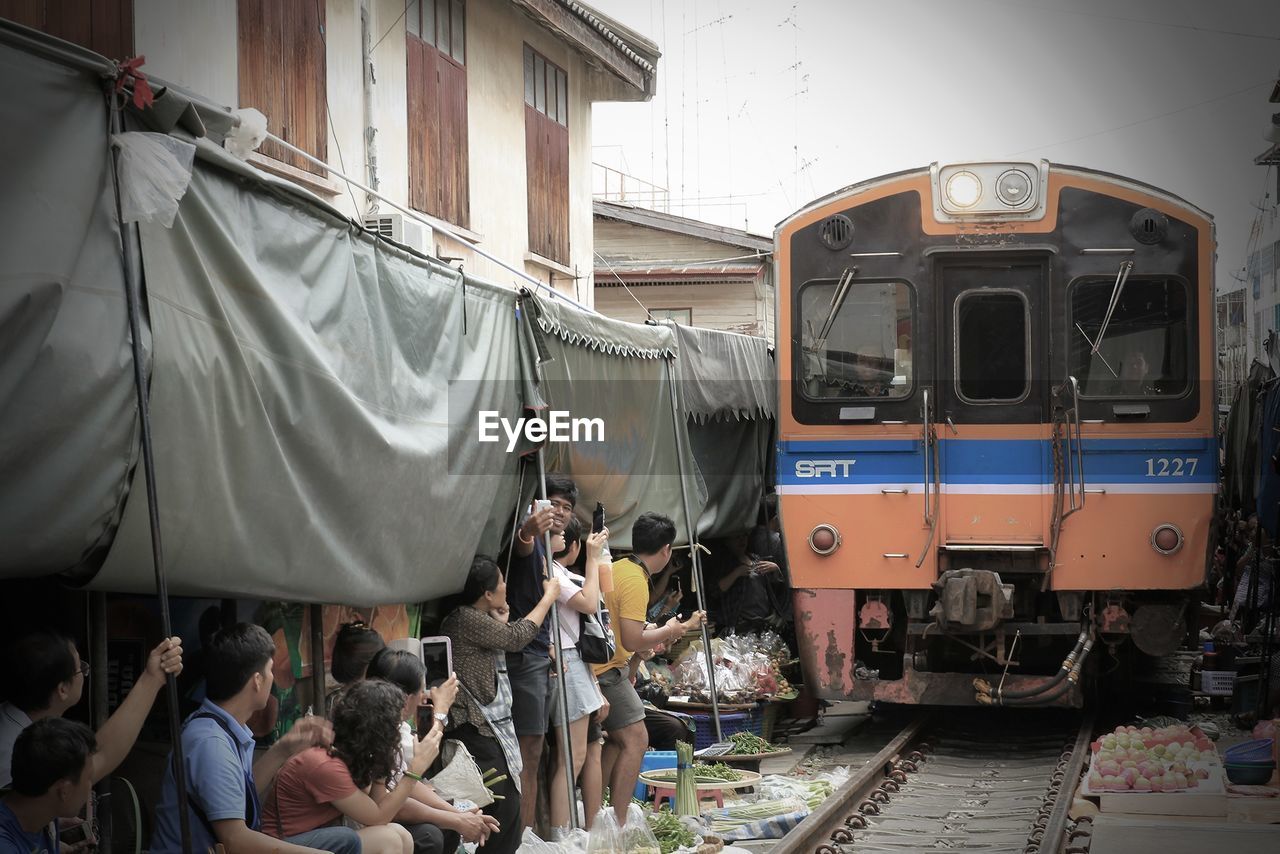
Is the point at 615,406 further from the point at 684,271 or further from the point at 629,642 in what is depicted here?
the point at 684,271

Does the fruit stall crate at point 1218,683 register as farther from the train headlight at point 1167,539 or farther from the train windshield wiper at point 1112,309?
the train windshield wiper at point 1112,309

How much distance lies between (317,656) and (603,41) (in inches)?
387

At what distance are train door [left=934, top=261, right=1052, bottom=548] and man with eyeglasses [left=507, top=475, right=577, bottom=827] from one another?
3.53 m

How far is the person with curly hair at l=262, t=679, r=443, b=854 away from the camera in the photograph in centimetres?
475

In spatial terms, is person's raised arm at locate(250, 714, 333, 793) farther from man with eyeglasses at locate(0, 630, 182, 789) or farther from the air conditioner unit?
the air conditioner unit

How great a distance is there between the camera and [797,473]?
994 centimetres

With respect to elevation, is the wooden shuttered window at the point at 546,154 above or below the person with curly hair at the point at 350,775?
above

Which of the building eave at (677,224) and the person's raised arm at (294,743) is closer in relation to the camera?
the person's raised arm at (294,743)

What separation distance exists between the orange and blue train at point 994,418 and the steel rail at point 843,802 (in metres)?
0.52

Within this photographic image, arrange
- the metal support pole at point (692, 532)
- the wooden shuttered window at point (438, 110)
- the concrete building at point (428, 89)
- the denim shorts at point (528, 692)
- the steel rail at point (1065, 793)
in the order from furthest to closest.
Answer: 1. the wooden shuttered window at point (438, 110)
2. the metal support pole at point (692, 532)
3. the concrete building at point (428, 89)
4. the steel rail at point (1065, 793)
5. the denim shorts at point (528, 692)

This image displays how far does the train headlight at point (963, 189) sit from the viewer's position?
32.2 ft

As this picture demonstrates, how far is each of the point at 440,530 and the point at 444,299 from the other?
3.35 feet

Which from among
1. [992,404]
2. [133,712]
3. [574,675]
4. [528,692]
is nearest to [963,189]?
[992,404]

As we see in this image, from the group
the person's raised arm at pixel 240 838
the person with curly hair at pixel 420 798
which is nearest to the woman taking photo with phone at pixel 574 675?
the person with curly hair at pixel 420 798
